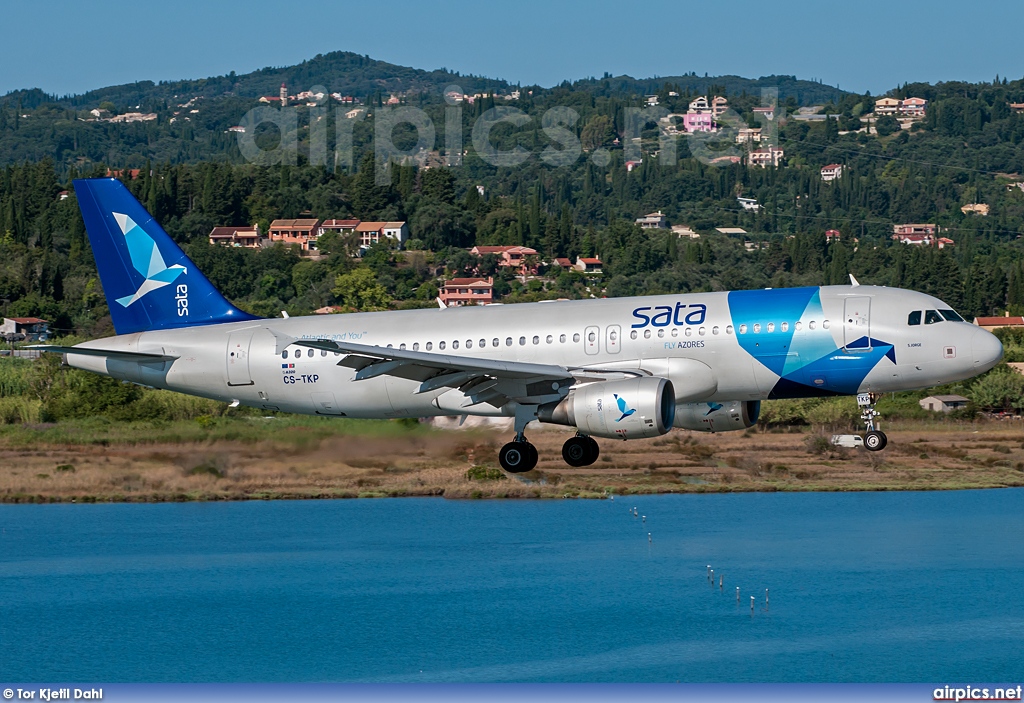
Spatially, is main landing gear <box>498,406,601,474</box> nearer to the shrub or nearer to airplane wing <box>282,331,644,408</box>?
airplane wing <box>282,331,644,408</box>

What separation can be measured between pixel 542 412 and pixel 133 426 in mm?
59880

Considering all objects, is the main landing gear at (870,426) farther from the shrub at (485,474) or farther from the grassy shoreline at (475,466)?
the shrub at (485,474)

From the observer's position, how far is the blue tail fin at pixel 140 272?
159 feet

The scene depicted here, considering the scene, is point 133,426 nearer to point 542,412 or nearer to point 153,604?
point 153,604

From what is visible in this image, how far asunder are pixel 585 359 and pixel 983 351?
37.5 ft

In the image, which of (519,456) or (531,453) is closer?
(519,456)

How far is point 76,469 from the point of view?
9944 centimetres

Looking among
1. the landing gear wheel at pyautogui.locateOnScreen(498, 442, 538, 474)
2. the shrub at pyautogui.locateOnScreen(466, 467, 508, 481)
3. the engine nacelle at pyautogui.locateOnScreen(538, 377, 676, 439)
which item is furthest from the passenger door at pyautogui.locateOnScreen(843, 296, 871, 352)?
the shrub at pyautogui.locateOnScreen(466, 467, 508, 481)

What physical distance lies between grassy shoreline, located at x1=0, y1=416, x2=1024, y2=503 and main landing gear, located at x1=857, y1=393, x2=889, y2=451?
141 feet

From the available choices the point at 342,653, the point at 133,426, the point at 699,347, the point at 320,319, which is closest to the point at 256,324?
the point at 320,319

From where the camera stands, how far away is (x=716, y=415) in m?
43.4

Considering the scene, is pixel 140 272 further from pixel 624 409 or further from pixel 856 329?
pixel 856 329

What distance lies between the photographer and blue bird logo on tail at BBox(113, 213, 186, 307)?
48.7 m

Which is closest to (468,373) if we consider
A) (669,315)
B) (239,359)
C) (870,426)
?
(669,315)
